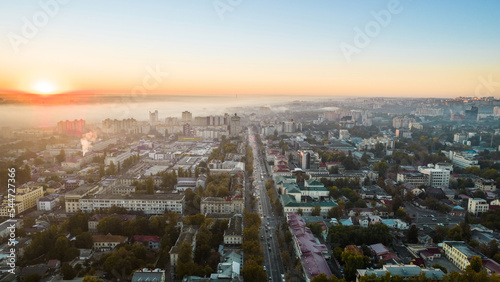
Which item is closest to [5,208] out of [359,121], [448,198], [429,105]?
[448,198]

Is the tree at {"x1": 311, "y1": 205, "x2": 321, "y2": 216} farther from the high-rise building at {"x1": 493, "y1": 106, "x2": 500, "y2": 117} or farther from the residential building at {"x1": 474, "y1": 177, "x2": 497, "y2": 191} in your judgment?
the high-rise building at {"x1": 493, "y1": 106, "x2": 500, "y2": 117}

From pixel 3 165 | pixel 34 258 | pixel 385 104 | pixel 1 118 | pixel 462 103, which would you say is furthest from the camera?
pixel 385 104

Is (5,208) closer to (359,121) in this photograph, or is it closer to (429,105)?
(359,121)

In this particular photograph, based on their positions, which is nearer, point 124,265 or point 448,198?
point 124,265

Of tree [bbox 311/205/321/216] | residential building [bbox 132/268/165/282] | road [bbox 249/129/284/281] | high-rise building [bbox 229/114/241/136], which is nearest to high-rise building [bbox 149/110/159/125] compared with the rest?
high-rise building [bbox 229/114/241/136]

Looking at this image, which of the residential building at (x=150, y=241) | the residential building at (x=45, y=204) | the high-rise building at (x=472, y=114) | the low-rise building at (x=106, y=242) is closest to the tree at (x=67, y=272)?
the low-rise building at (x=106, y=242)
